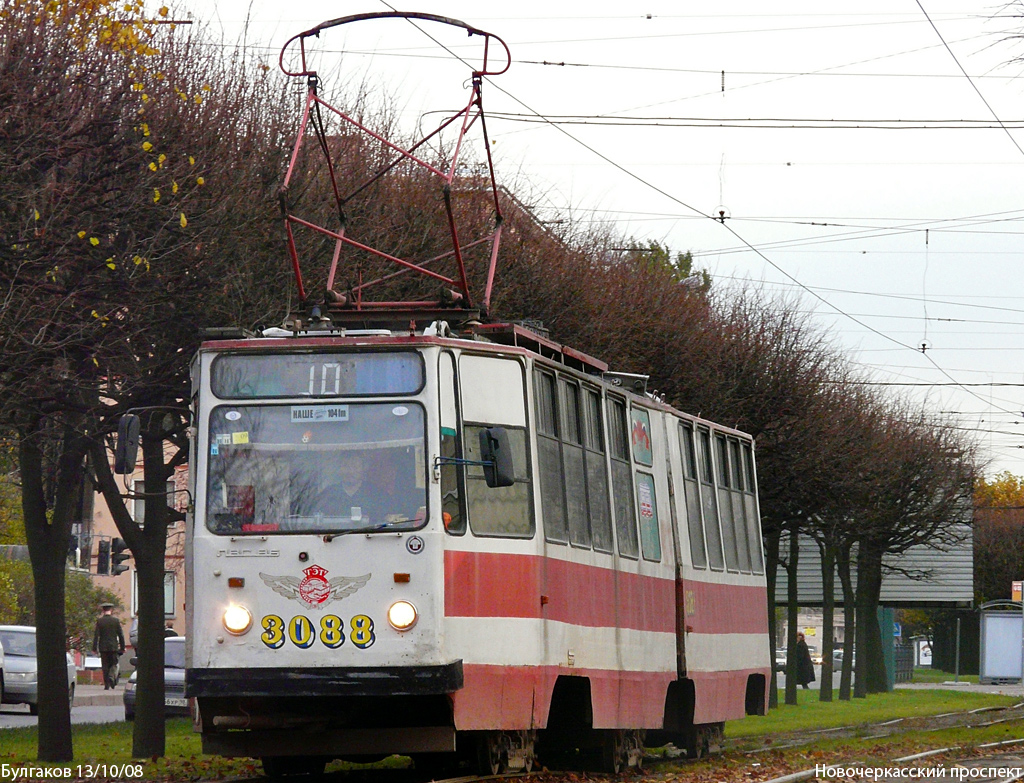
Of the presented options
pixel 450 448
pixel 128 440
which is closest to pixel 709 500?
pixel 450 448

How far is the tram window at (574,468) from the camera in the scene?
1265cm

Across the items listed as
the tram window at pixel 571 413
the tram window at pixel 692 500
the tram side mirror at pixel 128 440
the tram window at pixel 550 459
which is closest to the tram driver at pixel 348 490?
the tram side mirror at pixel 128 440

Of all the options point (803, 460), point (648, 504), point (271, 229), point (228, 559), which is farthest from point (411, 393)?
point (803, 460)

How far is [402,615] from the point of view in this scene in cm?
1093

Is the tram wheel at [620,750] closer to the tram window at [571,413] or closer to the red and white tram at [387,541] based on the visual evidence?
the red and white tram at [387,541]

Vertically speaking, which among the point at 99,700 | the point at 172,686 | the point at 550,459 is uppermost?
the point at 550,459

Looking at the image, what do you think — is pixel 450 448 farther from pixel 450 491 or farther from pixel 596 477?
pixel 596 477

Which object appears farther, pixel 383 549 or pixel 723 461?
pixel 723 461

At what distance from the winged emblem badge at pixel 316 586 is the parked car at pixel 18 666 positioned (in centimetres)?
1897

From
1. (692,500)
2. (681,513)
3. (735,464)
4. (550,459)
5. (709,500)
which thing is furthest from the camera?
(735,464)

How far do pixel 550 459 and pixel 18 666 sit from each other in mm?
19603

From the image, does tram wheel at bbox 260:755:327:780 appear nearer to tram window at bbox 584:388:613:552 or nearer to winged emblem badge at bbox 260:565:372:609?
winged emblem badge at bbox 260:565:372:609

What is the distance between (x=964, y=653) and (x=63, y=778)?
6267 cm

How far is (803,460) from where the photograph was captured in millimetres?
30172
